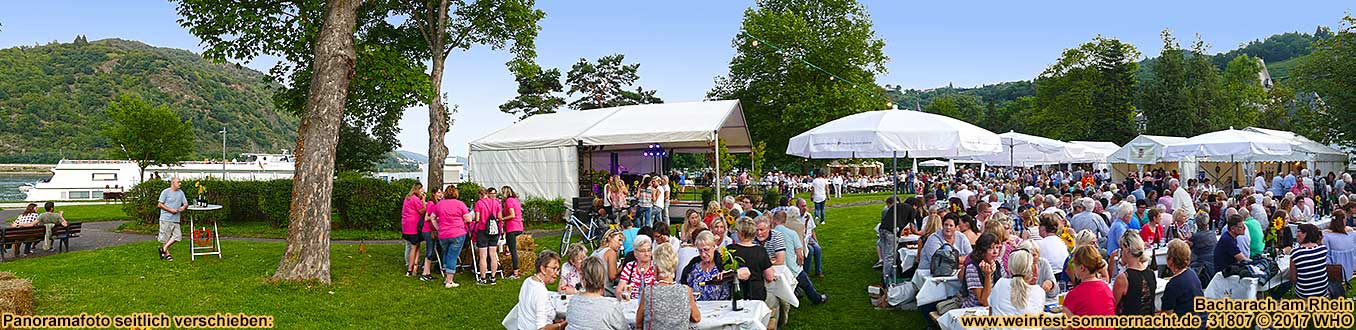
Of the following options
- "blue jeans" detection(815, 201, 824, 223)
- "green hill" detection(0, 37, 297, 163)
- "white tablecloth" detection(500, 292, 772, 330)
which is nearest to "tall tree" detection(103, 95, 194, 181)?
"blue jeans" detection(815, 201, 824, 223)

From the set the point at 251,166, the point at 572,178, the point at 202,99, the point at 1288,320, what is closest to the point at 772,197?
the point at 572,178

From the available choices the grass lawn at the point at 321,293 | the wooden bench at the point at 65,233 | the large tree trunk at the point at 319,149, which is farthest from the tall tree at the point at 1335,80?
the wooden bench at the point at 65,233

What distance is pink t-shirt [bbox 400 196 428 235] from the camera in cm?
967

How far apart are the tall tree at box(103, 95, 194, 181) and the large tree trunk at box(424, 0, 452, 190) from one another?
866 inches

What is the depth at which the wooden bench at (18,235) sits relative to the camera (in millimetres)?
12328

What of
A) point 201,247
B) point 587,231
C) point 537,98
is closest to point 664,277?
point 587,231

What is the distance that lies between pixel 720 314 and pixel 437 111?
48.3 feet

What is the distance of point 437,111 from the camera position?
18.4 m

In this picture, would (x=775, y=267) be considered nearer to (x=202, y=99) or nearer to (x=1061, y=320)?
(x=1061, y=320)

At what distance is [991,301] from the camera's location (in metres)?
4.72

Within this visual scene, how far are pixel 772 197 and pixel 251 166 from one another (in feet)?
139

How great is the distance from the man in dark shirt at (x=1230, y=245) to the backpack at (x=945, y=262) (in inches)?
89.9

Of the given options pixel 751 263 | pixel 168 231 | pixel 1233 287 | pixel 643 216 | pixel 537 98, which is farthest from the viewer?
pixel 537 98

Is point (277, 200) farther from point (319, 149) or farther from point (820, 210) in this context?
point (820, 210)
